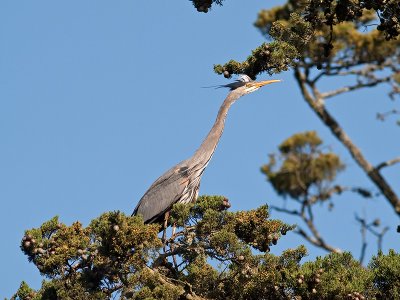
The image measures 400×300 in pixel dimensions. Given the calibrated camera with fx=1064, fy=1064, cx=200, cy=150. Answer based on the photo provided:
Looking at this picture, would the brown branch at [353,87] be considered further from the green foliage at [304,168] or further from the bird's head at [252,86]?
the bird's head at [252,86]

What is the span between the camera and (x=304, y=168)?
2727 cm

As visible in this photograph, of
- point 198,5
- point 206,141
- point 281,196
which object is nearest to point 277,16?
point 281,196

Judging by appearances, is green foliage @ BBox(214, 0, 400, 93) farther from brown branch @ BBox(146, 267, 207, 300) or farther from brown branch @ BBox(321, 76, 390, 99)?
brown branch @ BBox(321, 76, 390, 99)

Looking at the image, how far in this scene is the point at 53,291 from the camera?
8703 millimetres

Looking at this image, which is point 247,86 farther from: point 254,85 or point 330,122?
point 330,122

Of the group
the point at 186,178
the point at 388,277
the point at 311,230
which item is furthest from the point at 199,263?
the point at 311,230

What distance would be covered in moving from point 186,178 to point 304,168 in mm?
16079

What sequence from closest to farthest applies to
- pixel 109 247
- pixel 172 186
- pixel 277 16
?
1. pixel 109 247
2. pixel 172 186
3. pixel 277 16

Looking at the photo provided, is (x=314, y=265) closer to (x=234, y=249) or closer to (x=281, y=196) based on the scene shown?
(x=234, y=249)

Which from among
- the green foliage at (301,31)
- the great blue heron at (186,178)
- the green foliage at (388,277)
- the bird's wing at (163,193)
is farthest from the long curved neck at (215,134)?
the green foliage at (388,277)

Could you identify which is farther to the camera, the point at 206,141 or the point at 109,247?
A: the point at 206,141

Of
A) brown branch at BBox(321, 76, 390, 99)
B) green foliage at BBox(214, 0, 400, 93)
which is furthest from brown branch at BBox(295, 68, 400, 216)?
green foliage at BBox(214, 0, 400, 93)

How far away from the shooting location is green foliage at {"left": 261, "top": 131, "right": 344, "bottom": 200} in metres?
27.3

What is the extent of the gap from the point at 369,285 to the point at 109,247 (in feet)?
7.12
